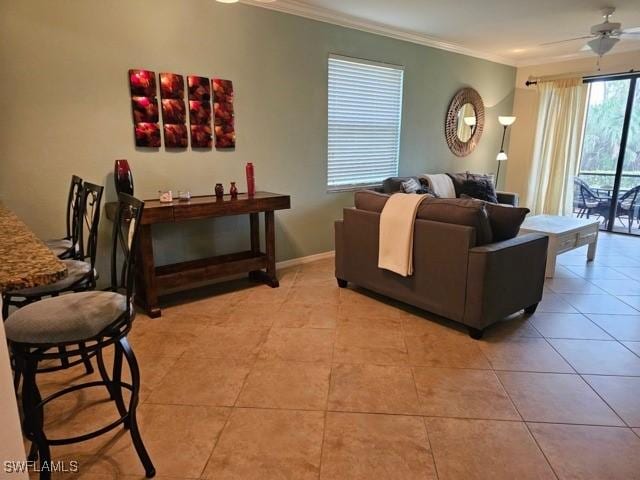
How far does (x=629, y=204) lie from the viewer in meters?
5.78

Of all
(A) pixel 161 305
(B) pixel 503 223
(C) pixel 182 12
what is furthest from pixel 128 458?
(C) pixel 182 12

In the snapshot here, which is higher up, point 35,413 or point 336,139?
point 336,139

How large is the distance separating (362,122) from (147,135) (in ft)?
7.88

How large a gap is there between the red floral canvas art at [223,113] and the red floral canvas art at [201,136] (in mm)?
76

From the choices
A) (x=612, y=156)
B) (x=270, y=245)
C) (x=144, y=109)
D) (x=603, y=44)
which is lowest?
(x=270, y=245)

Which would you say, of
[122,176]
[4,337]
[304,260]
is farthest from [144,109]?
[4,337]

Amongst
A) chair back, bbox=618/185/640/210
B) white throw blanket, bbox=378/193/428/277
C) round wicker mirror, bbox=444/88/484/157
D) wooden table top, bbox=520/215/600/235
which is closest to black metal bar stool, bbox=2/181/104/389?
white throw blanket, bbox=378/193/428/277

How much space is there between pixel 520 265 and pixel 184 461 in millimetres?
2353

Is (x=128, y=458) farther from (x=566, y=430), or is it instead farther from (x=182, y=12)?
(x=182, y=12)

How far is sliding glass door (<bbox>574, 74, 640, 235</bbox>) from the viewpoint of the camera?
18.3 ft

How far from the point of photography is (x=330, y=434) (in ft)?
5.91

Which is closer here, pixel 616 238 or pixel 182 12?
pixel 182 12

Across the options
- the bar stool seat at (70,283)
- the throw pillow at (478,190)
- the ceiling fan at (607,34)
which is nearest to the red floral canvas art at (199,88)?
the bar stool seat at (70,283)

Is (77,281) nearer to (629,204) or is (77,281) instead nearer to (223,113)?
(223,113)
